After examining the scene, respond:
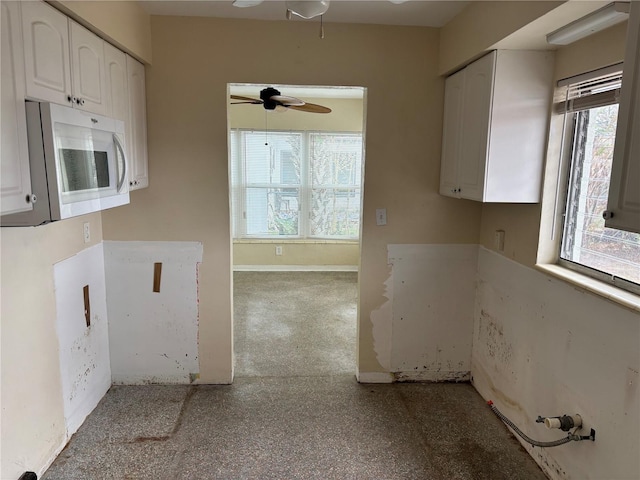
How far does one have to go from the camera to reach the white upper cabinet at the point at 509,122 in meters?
2.11

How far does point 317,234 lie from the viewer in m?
6.12

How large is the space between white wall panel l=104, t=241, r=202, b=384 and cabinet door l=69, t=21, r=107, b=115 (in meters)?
1.05

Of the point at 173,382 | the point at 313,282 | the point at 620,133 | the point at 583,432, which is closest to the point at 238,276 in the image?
the point at 313,282

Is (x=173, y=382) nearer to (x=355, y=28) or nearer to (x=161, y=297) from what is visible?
(x=161, y=297)

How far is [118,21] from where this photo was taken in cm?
211

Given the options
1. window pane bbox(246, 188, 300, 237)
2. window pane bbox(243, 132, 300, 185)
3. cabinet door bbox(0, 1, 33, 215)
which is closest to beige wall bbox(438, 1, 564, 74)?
cabinet door bbox(0, 1, 33, 215)

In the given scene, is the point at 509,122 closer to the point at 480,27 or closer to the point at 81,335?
the point at 480,27

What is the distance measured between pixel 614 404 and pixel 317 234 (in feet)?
15.3

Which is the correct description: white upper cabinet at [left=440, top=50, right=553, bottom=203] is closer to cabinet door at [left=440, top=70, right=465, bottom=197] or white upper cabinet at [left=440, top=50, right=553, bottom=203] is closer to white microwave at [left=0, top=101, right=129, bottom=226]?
cabinet door at [left=440, top=70, right=465, bottom=197]

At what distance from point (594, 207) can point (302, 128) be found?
4381 millimetres

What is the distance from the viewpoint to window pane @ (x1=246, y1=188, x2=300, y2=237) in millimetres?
5973

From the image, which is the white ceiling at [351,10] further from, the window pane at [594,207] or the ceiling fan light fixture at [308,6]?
the window pane at [594,207]

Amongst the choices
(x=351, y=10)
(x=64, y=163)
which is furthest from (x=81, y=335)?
(x=351, y=10)

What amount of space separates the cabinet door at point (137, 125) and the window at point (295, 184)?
3245mm
